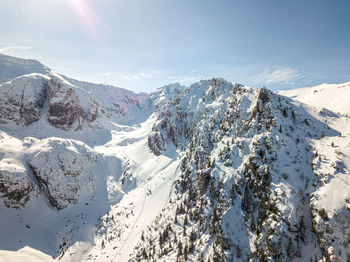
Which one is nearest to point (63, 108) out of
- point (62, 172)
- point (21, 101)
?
point (21, 101)

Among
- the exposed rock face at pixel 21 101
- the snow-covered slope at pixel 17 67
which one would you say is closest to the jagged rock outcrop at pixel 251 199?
the exposed rock face at pixel 21 101

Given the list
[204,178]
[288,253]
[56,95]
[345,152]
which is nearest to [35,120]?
[56,95]

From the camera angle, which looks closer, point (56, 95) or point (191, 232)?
point (191, 232)

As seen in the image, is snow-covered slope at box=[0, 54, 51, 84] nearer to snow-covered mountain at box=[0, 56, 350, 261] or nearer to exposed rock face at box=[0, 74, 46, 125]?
exposed rock face at box=[0, 74, 46, 125]

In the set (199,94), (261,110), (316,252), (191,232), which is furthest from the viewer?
(199,94)

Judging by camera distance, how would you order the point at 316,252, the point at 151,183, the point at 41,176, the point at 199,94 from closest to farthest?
the point at 316,252 → the point at 41,176 → the point at 151,183 → the point at 199,94

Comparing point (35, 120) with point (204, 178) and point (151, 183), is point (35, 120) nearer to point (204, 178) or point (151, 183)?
point (151, 183)

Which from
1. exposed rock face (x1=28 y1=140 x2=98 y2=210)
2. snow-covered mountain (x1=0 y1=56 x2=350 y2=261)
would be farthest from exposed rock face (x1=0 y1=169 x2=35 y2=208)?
exposed rock face (x1=28 y1=140 x2=98 y2=210)
